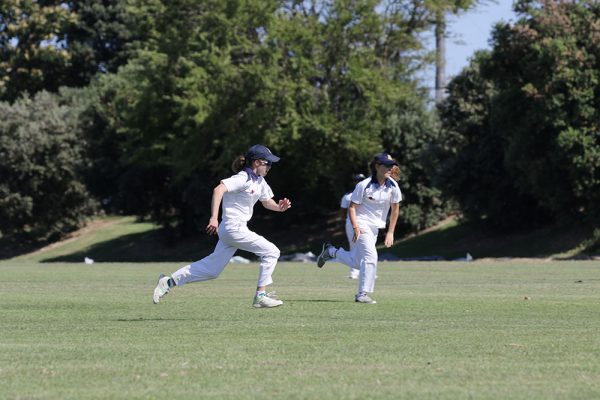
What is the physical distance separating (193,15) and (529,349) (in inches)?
1904

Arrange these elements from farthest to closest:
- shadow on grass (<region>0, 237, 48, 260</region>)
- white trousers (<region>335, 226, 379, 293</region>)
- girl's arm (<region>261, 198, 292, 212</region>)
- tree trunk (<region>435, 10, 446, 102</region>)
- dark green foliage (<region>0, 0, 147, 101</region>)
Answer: dark green foliage (<region>0, 0, 147, 101</region>), shadow on grass (<region>0, 237, 48, 260</region>), tree trunk (<region>435, 10, 446, 102</region>), white trousers (<region>335, 226, 379, 293</region>), girl's arm (<region>261, 198, 292, 212</region>)

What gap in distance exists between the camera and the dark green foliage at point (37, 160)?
66.6 metres

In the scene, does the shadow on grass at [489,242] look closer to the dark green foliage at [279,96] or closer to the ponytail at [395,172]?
the dark green foliage at [279,96]

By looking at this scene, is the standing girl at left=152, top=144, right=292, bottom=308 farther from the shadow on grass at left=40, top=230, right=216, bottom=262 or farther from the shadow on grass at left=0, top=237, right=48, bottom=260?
the shadow on grass at left=0, top=237, right=48, bottom=260

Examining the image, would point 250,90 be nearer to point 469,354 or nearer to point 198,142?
point 198,142

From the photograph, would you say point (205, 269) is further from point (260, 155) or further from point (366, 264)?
point (366, 264)

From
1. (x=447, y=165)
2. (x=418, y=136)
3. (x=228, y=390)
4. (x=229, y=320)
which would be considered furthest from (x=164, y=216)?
(x=228, y=390)

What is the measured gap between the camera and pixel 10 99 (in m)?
79.9

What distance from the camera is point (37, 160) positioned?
67.6 metres

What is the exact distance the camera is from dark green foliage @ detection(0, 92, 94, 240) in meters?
66.6

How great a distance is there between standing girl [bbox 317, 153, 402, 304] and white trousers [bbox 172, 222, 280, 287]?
1745 millimetres

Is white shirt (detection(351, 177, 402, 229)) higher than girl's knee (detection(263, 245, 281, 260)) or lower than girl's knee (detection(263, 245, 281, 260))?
higher

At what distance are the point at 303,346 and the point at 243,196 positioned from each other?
4396mm

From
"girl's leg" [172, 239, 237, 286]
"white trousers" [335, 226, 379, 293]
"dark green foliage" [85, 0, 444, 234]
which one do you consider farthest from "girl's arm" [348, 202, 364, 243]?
"dark green foliage" [85, 0, 444, 234]
